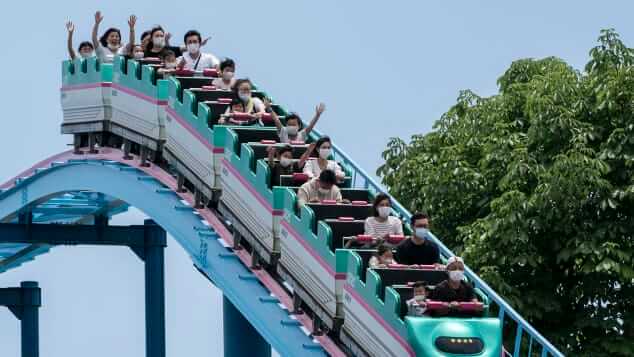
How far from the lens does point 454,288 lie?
13.5 m

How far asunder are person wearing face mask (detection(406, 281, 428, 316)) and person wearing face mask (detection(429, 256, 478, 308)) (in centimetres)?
9

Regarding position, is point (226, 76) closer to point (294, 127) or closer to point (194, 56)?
point (194, 56)

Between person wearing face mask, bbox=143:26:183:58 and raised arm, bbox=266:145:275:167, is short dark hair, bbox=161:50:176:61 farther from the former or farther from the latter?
raised arm, bbox=266:145:275:167

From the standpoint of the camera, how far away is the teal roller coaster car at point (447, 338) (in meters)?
13.1

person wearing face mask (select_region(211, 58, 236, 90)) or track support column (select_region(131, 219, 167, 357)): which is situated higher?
person wearing face mask (select_region(211, 58, 236, 90))

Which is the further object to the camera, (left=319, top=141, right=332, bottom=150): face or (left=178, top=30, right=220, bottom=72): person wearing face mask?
(left=178, top=30, right=220, bottom=72): person wearing face mask

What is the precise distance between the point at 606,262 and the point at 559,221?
2.89 feet

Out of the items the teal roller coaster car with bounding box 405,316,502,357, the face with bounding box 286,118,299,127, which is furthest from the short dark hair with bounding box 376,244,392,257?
the face with bounding box 286,118,299,127

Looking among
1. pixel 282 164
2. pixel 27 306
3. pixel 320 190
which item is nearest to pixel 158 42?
pixel 282 164

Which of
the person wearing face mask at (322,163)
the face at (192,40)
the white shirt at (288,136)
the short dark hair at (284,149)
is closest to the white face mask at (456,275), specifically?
the person wearing face mask at (322,163)

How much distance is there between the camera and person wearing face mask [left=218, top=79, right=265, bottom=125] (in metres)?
17.2

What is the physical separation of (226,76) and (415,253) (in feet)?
16.0

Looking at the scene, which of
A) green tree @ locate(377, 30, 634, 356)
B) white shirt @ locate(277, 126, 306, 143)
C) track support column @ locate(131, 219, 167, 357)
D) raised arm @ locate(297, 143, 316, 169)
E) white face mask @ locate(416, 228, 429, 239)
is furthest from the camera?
track support column @ locate(131, 219, 167, 357)

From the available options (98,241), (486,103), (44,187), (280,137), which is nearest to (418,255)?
(280,137)
